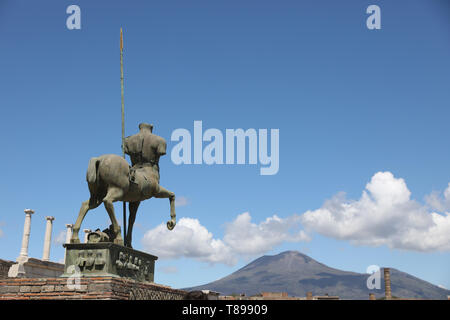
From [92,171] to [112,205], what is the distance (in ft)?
3.23

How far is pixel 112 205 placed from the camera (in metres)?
12.8

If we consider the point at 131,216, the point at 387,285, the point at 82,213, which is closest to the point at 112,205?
the point at 82,213

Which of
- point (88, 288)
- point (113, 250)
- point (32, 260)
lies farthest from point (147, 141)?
point (32, 260)

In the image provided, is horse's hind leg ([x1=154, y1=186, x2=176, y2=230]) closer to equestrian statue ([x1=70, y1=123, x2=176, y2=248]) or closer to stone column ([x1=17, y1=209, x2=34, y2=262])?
equestrian statue ([x1=70, y1=123, x2=176, y2=248])

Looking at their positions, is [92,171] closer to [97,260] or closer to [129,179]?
[129,179]

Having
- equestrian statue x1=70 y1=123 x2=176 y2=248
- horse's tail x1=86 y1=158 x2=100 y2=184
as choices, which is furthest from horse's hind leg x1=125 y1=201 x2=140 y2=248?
horse's tail x1=86 y1=158 x2=100 y2=184

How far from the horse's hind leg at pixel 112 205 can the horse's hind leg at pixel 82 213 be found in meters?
0.50

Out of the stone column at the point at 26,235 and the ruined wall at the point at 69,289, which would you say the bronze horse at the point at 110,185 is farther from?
the stone column at the point at 26,235

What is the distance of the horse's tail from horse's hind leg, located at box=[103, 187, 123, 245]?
0.49 metres

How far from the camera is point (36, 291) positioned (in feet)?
39.0
